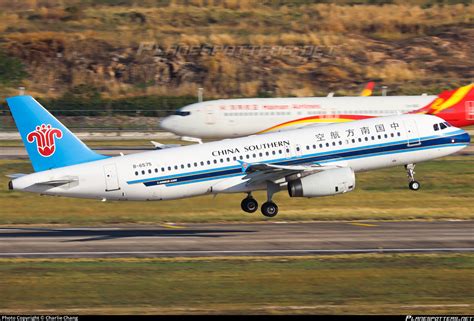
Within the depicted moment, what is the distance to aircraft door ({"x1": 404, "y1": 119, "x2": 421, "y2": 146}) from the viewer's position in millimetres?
50031

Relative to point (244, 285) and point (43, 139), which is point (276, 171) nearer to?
point (43, 139)

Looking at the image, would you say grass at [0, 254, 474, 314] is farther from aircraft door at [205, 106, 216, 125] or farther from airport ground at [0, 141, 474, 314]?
aircraft door at [205, 106, 216, 125]

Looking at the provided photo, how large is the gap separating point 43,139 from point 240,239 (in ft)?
35.0

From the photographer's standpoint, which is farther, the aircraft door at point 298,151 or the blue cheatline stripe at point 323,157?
the aircraft door at point 298,151

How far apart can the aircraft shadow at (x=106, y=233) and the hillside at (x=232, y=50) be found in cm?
6597

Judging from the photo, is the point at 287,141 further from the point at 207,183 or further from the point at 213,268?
the point at 213,268

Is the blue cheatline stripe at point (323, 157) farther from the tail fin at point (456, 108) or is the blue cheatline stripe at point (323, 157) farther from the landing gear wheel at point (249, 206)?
the tail fin at point (456, 108)

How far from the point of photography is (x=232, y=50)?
123875 millimetres

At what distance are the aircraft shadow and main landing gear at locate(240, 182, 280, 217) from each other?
9.09 feet

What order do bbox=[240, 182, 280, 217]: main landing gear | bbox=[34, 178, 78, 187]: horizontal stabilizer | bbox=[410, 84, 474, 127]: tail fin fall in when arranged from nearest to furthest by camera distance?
bbox=[34, 178, 78, 187]: horizontal stabilizer < bbox=[240, 182, 280, 217]: main landing gear < bbox=[410, 84, 474, 127]: tail fin

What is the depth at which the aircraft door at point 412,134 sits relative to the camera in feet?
164

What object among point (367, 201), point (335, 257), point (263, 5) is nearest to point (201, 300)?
point (335, 257)

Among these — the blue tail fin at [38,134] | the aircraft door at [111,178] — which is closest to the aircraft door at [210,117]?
the aircraft door at [111,178]

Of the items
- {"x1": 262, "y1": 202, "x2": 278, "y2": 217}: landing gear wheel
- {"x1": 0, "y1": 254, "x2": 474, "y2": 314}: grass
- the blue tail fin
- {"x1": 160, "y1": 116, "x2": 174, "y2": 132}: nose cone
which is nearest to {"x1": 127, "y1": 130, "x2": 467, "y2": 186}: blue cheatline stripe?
{"x1": 262, "y1": 202, "x2": 278, "y2": 217}: landing gear wheel
